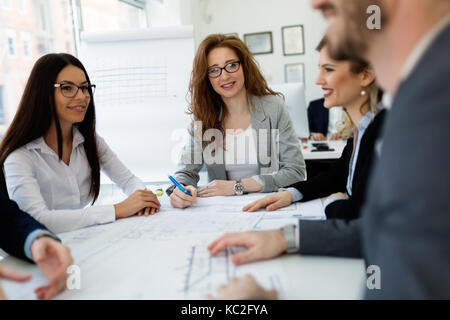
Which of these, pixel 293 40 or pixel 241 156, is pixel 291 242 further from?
pixel 293 40

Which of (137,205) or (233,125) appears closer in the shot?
(137,205)

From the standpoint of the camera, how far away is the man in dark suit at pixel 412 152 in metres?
0.41

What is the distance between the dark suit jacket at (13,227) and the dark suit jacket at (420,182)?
34.2 inches

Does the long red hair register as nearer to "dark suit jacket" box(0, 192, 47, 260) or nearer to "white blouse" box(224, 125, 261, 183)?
"white blouse" box(224, 125, 261, 183)

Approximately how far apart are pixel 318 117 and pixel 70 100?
3977 mm

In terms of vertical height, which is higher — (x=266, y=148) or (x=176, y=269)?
(x=266, y=148)

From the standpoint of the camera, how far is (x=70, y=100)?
1435 millimetres

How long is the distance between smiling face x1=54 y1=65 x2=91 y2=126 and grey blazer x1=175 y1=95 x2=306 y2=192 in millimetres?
552

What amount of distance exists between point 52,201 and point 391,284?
1.33m

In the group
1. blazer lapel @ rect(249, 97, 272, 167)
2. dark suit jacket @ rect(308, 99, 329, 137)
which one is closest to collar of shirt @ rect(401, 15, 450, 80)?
blazer lapel @ rect(249, 97, 272, 167)

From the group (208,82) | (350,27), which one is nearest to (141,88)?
(208,82)

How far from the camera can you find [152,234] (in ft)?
3.48

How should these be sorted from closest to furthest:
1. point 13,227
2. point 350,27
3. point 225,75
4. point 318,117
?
point 350,27 < point 13,227 < point 225,75 < point 318,117

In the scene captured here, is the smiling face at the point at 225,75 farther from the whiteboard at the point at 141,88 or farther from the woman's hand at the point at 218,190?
the whiteboard at the point at 141,88
